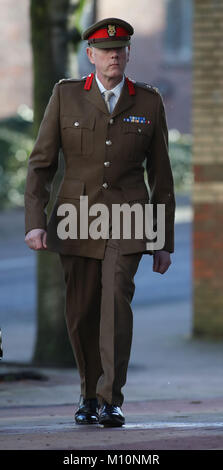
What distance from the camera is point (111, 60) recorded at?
250 inches

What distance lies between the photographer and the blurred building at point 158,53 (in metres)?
37.5

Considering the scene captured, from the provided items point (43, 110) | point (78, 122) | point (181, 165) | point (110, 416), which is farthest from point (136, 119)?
point (181, 165)

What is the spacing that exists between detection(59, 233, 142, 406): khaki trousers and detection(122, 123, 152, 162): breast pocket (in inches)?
17.7

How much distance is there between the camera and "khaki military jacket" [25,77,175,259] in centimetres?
646

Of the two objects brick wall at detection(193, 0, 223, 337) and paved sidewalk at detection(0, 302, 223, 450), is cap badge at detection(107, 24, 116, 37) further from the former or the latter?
brick wall at detection(193, 0, 223, 337)

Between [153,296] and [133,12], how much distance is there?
22.2 metres

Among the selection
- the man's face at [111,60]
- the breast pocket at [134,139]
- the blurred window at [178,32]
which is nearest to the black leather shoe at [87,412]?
the breast pocket at [134,139]

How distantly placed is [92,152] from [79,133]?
0.12 metres

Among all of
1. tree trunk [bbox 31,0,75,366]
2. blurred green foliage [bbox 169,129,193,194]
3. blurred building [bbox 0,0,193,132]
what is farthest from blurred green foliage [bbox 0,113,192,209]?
tree trunk [bbox 31,0,75,366]

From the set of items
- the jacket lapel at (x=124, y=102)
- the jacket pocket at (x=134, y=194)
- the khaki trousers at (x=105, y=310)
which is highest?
the jacket lapel at (x=124, y=102)

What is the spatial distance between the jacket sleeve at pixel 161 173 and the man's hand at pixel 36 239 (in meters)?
0.59

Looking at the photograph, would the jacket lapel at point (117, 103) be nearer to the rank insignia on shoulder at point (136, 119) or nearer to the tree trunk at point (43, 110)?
the rank insignia on shoulder at point (136, 119)

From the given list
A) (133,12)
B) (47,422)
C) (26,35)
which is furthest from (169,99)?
(47,422)

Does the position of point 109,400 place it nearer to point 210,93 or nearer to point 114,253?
point 114,253
